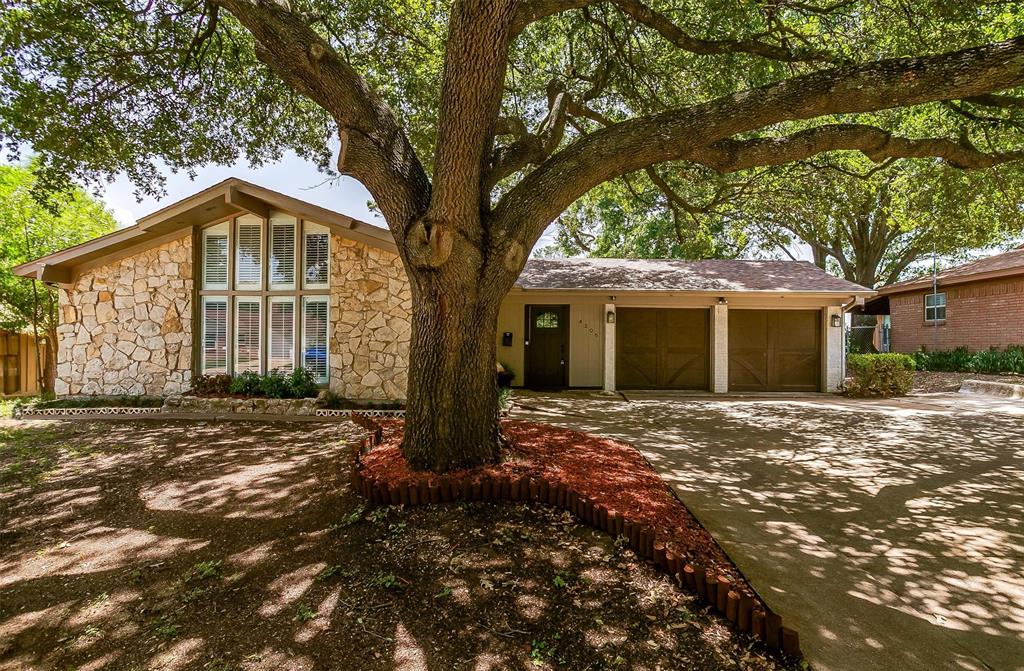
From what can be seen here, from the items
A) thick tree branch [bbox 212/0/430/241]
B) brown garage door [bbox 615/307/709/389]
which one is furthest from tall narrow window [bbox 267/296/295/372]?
brown garage door [bbox 615/307/709/389]

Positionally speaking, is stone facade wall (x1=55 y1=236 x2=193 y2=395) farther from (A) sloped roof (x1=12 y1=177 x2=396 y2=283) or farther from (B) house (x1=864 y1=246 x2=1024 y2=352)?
(B) house (x1=864 y1=246 x2=1024 y2=352)

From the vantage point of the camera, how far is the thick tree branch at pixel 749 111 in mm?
3395

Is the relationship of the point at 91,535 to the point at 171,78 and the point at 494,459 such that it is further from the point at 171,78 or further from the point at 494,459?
the point at 171,78

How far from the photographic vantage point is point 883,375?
10594 mm

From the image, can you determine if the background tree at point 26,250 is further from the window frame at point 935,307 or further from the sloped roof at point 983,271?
the window frame at point 935,307

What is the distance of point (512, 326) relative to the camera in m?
11.6

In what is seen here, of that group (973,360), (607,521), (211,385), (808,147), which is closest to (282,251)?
(211,385)

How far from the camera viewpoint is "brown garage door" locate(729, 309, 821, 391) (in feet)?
37.9

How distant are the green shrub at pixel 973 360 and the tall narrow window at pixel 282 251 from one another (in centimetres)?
1716

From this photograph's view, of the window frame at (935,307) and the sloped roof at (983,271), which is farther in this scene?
the window frame at (935,307)

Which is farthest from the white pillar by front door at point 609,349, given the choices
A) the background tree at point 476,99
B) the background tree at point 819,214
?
the background tree at point 476,99

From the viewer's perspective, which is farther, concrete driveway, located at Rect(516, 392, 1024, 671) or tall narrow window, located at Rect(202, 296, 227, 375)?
tall narrow window, located at Rect(202, 296, 227, 375)

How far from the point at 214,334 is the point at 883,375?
14.8 m

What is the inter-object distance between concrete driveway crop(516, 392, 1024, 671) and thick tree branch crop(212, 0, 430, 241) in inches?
146
